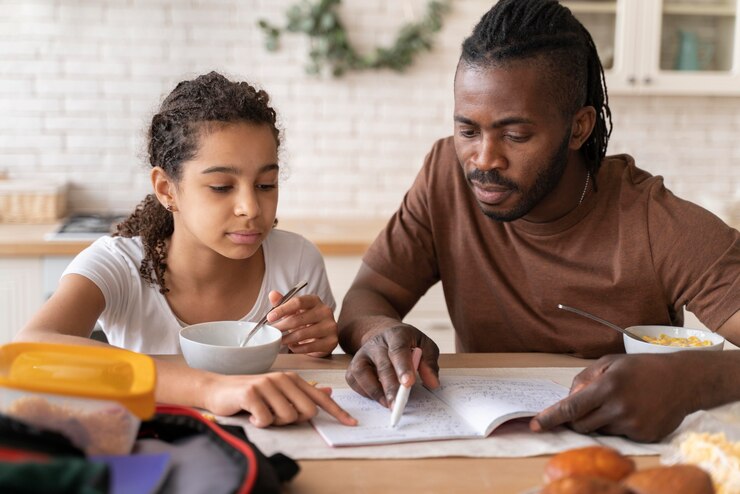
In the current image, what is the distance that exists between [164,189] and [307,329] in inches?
19.5

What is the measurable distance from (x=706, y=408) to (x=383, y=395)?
495 millimetres

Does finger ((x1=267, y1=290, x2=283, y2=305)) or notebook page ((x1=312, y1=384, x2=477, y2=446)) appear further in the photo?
finger ((x1=267, y1=290, x2=283, y2=305))

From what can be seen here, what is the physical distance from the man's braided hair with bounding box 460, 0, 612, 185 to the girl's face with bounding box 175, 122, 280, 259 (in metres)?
0.47

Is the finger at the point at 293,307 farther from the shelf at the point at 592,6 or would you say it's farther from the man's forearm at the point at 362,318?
the shelf at the point at 592,6

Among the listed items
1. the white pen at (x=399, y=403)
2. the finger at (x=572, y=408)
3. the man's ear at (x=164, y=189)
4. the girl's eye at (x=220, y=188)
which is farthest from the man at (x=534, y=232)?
Answer: the man's ear at (x=164, y=189)

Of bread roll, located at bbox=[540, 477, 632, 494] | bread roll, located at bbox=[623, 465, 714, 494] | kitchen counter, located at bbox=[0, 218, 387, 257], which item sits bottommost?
kitchen counter, located at bbox=[0, 218, 387, 257]

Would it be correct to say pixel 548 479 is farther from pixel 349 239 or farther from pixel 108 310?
pixel 349 239

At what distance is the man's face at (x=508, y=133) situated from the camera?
62.7 inches

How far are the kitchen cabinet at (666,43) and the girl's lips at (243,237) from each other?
225cm

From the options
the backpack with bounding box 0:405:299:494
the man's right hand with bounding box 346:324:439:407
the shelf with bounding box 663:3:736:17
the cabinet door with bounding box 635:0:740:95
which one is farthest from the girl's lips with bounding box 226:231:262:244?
the shelf with bounding box 663:3:736:17

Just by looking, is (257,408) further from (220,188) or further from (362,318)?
(220,188)

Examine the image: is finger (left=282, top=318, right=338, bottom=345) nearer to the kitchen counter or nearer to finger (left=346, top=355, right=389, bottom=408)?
finger (left=346, top=355, right=389, bottom=408)

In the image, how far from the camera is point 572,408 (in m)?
1.18

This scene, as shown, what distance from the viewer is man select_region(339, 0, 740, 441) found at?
1.61 metres
